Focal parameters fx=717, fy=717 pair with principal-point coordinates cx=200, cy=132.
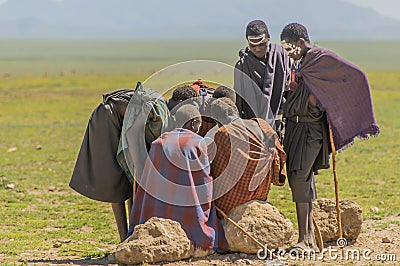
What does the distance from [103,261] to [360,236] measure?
2.71 meters

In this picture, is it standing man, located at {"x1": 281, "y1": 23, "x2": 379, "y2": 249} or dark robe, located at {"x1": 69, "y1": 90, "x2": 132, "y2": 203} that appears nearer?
standing man, located at {"x1": 281, "y1": 23, "x2": 379, "y2": 249}

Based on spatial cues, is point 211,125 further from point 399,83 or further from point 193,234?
point 399,83

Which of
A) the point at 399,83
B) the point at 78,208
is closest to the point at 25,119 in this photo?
the point at 78,208

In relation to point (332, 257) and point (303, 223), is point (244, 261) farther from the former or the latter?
point (332, 257)

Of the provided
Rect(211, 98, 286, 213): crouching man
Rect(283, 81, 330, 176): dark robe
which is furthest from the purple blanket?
Rect(211, 98, 286, 213): crouching man

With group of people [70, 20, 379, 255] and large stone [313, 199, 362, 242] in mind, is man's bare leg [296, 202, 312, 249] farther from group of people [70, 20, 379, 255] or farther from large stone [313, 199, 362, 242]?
large stone [313, 199, 362, 242]

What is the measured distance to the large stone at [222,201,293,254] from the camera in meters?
6.43

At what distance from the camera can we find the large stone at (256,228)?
253 inches

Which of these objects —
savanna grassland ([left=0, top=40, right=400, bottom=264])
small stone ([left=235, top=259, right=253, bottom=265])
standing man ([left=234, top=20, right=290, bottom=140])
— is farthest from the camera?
savanna grassland ([left=0, top=40, right=400, bottom=264])

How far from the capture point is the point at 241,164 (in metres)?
6.55

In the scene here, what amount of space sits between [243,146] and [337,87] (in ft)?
3.34

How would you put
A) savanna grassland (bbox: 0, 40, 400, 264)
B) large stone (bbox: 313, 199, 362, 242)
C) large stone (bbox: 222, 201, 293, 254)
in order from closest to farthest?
large stone (bbox: 222, 201, 293, 254)
large stone (bbox: 313, 199, 362, 242)
savanna grassland (bbox: 0, 40, 400, 264)

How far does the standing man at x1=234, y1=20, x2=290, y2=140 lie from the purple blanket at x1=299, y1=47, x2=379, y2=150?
0.46m

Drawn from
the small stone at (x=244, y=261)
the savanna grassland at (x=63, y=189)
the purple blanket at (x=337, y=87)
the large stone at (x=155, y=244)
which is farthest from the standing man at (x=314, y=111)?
the savanna grassland at (x=63, y=189)
